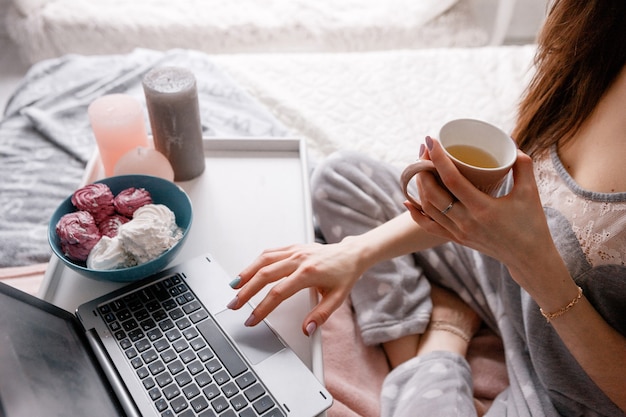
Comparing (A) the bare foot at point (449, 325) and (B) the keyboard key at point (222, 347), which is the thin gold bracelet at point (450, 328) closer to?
(A) the bare foot at point (449, 325)

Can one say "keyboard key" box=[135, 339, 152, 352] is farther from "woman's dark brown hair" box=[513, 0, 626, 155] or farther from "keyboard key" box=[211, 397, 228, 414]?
"woman's dark brown hair" box=[513, 0, 626, 155]

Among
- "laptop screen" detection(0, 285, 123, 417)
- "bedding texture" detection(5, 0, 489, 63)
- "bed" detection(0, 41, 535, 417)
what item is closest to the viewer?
"laptop screen" detection(0, 285, 123, 417)

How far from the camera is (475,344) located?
107 cm

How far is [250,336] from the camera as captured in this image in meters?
0.75

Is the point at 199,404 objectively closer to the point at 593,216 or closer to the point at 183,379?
the point at 183,379

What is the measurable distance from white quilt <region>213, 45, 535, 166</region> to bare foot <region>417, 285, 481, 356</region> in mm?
402

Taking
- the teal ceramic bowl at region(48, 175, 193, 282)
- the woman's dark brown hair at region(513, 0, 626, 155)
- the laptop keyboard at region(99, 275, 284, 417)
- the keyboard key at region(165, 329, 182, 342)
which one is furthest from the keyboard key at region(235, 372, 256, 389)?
the woman's dark brown hair at region(513, 0, 626, 155)

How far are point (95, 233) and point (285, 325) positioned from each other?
302 mm

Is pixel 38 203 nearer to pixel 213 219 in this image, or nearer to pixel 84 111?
pixel 84 111

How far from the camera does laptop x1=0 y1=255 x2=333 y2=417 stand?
0.62 m

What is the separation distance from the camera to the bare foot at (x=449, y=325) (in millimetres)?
1020

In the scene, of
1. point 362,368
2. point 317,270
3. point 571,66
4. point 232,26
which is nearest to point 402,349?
point 362,368

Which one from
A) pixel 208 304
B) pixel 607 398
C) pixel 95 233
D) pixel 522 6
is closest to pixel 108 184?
pixel 95 233

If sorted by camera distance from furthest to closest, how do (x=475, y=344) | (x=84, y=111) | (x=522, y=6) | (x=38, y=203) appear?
(x=522, y=6)
(x=84, y=111)
(x=38, y=203)
(x=475, y=344)
